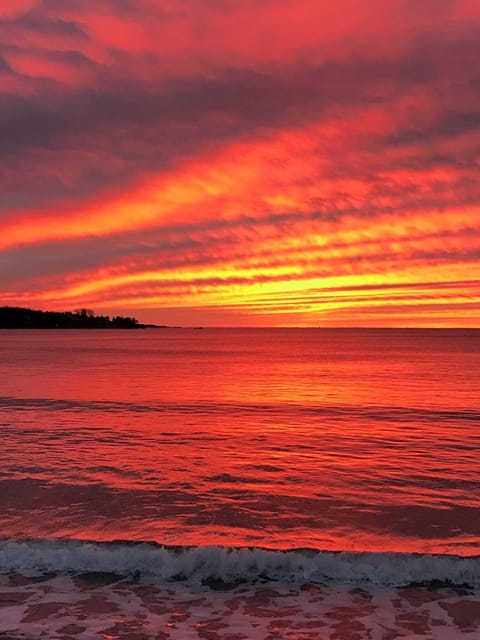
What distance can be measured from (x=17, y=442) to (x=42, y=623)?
47.3 feet

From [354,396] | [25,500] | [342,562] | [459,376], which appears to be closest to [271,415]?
[354,396]

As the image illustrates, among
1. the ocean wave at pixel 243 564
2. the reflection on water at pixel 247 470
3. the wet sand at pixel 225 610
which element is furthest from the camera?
the reflection on water at pixel 247 470

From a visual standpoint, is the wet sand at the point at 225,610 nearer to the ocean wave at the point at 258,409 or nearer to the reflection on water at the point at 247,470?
the reflection on water at the point at 247,470

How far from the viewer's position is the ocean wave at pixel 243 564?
30.0ft

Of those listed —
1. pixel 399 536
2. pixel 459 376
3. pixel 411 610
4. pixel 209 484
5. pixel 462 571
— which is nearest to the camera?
pixel 411 610

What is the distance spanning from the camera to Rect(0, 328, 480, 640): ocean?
7.76 meters

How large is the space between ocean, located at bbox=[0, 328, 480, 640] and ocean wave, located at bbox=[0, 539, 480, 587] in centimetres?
3

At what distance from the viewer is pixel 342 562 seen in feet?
31.0

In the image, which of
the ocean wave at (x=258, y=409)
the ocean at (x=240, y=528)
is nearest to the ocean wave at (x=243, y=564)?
the ocean at (x=240, y=528)

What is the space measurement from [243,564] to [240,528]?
2.10 m

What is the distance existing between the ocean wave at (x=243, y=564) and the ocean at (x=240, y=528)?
0.03 m

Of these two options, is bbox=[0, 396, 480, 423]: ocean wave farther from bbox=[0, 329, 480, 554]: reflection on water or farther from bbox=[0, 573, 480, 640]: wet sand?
bbox=[0, 573, 480, 640]: wet sand

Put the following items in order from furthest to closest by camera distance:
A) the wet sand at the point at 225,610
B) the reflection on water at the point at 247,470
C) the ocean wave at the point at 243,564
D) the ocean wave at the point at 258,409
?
the ocean wave at the point at 258,409, the reflection on water at the point at 247,470, the ocean wave at the point at 243,564, the wet sand at the point at 225,610

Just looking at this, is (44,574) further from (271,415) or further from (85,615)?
(271,415)
